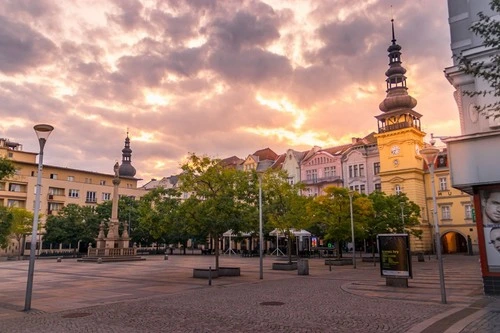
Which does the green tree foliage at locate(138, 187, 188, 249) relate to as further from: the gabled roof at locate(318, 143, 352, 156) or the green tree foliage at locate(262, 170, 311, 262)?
the gabled roof at locate(318, 143, 352, 156)

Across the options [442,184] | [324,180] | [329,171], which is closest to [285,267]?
[442,184]

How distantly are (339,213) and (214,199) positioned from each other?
17120mm

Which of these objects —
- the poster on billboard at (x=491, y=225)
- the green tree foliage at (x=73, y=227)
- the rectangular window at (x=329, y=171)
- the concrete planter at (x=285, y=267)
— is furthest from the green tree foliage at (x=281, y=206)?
the green tree foliage at (x=73, y=227)

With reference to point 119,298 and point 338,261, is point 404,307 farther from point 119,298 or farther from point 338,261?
point 338,261

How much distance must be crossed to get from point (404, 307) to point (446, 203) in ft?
174

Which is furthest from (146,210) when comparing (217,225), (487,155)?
(487,155)

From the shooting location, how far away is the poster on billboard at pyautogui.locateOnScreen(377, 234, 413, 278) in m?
18.8

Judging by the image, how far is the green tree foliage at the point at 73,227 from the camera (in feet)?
208

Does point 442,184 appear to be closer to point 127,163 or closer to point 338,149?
point 338,149

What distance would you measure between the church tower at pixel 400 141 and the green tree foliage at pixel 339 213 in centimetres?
2450

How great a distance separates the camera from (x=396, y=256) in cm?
1919

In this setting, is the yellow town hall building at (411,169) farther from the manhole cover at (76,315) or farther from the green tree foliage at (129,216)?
the manhole cover at (76,315)

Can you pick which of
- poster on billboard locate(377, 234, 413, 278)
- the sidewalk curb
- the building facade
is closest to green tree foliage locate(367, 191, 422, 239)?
poster on billboard locate(377, 234, 413, 278)

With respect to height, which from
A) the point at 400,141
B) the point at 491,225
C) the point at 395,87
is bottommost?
the point at 491,225
